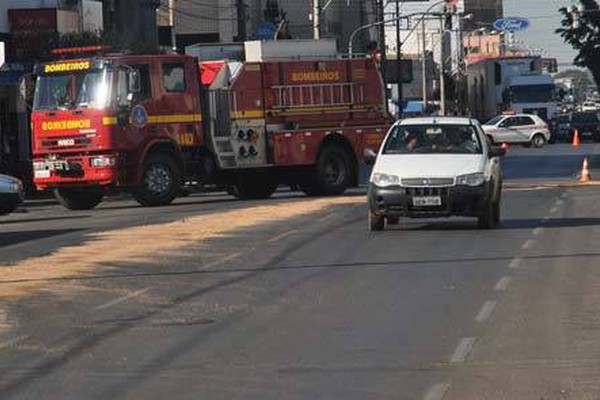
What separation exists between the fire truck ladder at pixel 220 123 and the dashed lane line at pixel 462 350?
19.6 metres

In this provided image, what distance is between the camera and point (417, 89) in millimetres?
117250

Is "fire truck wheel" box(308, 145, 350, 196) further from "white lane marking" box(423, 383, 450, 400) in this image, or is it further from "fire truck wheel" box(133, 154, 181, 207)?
"white lane marking" box(423, 383, 450, 400)

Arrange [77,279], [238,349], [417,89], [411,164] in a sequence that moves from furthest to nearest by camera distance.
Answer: [417,89], [411,164], [77,279], [238,349]

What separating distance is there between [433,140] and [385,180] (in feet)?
4.65

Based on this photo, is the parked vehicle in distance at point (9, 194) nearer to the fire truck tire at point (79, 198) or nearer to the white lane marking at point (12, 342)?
the fire truck tire at point (79, 198)

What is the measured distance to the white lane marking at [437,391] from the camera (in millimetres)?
8452

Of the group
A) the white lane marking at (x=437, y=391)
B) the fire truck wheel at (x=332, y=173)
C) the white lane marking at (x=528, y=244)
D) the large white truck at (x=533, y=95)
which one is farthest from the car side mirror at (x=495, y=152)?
the large white truck at (x=533, y=95)

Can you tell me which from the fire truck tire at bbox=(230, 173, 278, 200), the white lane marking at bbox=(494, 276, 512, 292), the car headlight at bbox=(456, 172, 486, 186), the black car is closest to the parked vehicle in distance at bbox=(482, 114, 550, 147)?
the black car

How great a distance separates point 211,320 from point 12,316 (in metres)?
1.97

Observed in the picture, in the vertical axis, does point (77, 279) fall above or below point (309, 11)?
below

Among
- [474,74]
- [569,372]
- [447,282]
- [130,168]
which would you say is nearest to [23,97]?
[130,168]

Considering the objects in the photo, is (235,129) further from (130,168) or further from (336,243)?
(336,243)

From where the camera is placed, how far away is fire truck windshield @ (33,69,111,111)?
27.7 m

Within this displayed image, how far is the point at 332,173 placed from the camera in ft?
103
